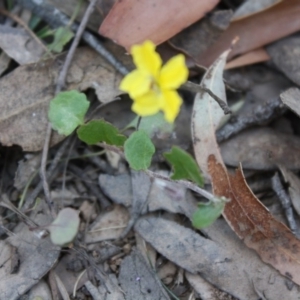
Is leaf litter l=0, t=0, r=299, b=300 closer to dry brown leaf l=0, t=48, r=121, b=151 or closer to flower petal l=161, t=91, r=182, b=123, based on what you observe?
dry brown leaf l=0, t=48, r=121, b=151

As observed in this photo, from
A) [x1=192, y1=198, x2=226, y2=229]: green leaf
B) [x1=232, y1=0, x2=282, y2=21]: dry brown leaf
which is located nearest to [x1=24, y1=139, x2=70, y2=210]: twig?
[x1=192, y1=198, x2=226, y2=229]: green leaf

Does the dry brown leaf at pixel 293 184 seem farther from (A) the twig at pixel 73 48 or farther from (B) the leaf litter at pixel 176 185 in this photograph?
(A) the twig at pixel 73 48

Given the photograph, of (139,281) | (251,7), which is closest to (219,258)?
(139,281)

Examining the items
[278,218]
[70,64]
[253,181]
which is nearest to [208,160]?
[253,181]

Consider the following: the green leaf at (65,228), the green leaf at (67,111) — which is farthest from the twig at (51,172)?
the green leaf at (65,228)

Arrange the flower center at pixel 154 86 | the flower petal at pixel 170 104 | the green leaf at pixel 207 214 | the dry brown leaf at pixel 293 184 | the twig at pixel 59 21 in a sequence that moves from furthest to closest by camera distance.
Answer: the twig at pixel 59 21
the dry brown leaf at pixel 293 184
the green leaf at pixel 207 214
the flower center at pixel 154 86
the flower petal at pixel 170 104

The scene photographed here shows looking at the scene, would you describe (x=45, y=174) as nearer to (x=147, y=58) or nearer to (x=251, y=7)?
(x=147, y=58)

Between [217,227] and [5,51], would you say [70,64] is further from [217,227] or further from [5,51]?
[217,227]
